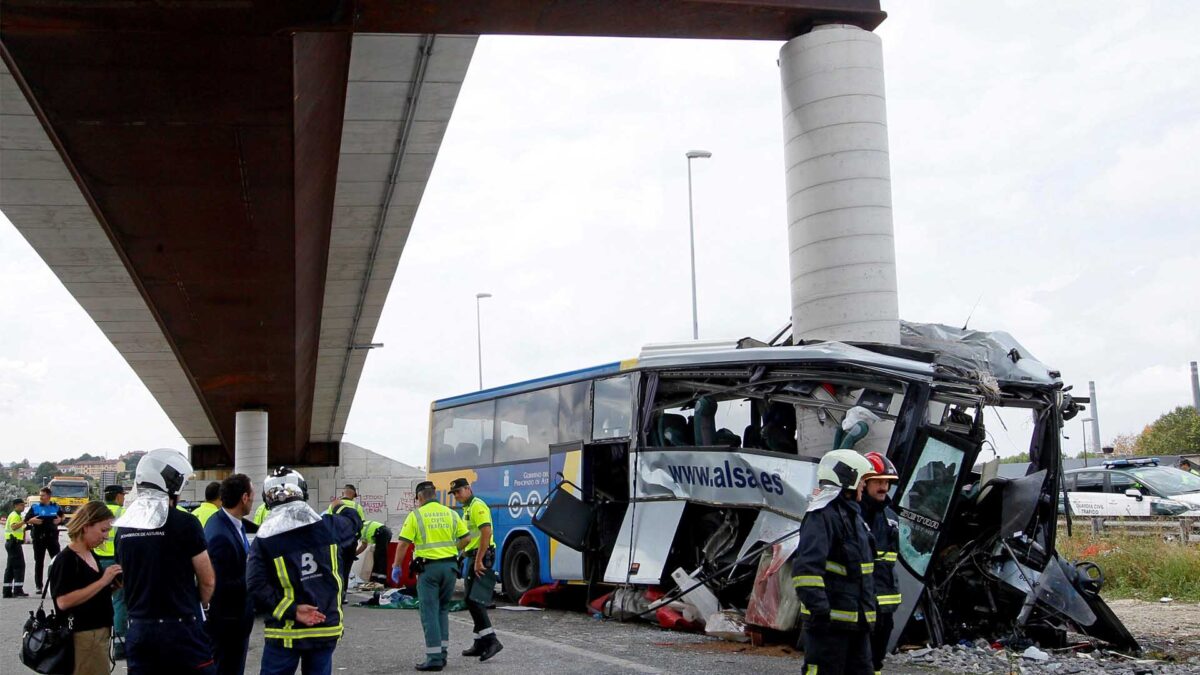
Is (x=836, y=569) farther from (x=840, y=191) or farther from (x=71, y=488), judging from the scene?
(x=71, y=488)

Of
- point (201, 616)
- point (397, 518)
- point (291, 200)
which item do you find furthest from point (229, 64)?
point (397, 518)

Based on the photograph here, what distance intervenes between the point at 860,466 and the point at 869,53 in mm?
8812

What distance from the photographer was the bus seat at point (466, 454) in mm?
17750

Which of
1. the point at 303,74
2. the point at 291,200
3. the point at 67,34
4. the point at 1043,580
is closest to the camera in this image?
the point at 1043,580

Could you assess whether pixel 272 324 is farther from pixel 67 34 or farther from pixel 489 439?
pixel 67 34

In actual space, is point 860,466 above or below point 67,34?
below

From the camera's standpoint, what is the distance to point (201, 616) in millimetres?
5949

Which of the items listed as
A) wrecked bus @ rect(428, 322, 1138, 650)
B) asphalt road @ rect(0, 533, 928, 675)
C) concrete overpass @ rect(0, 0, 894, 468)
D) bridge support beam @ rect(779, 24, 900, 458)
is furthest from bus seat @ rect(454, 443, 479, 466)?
bridge support beam @ rect(779, 24, 900, 458)

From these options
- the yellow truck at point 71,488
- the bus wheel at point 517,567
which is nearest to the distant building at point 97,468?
the yellow truck at point 71,488

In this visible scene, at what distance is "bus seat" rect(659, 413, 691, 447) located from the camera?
512 inches

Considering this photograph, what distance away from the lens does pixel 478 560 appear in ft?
35.1

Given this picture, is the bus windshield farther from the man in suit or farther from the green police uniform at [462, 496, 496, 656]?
the man in suit

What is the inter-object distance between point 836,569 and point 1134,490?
1787 cm

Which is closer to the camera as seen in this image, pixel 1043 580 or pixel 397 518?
pixel 1043 580
